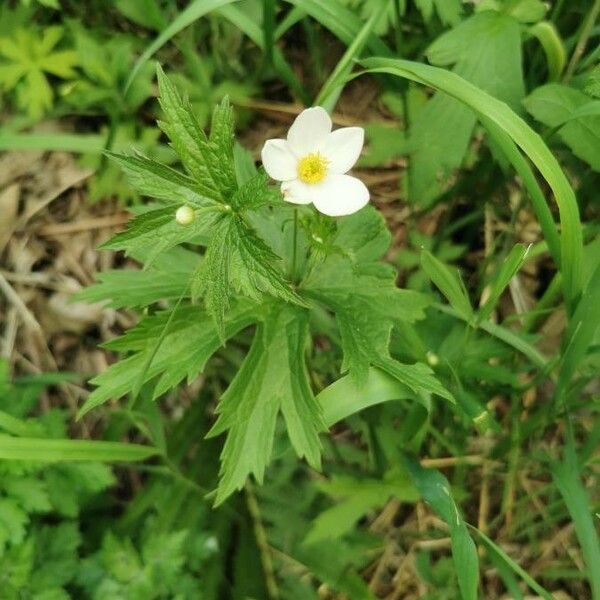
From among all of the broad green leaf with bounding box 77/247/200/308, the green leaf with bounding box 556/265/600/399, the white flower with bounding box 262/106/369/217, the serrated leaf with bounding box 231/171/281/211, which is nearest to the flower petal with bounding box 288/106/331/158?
the white flower with bounding box 262/106/369/217

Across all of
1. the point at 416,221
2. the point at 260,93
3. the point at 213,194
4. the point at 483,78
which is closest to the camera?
the point at 213,194

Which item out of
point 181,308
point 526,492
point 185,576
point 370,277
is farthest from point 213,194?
point 526,492

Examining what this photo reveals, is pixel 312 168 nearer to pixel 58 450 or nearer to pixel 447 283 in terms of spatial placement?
pixel 447 283

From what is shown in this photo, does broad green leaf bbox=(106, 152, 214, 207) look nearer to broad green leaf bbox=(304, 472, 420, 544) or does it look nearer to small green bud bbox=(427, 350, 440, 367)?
small green bud bbox=(427, 350, 440, 367)

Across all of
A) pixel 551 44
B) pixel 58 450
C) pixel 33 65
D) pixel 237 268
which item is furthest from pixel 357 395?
pixel 33 65

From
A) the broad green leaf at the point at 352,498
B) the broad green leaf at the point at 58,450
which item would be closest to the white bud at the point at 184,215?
the broad green leaf at the point at 58,450

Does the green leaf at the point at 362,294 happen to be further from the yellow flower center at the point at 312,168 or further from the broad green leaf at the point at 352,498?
the broad green leaf at the point at 352,498

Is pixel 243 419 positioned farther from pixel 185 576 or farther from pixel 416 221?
pixel 416 221
